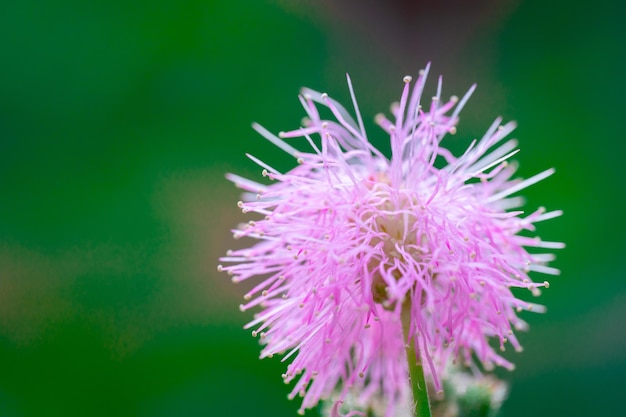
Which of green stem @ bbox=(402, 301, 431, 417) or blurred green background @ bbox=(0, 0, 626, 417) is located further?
blurred green background @ bbox=(0, 0, 626, 417)

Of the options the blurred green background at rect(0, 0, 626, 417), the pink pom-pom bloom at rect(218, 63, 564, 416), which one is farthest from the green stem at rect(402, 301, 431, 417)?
the blurred green background at rect(0, 0, 626, 417)

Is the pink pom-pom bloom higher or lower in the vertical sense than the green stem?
higher

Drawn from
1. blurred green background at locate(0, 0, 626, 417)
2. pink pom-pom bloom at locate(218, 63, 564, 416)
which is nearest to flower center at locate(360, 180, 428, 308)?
pink pom-pom bloom at locate(218, 63, 564, 416)

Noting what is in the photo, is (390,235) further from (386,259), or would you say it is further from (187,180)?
(187,180)

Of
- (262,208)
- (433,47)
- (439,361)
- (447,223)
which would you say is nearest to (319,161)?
(262,208)

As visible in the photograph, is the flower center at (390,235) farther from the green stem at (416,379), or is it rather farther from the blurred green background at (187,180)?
the blurred green background at (187,180)

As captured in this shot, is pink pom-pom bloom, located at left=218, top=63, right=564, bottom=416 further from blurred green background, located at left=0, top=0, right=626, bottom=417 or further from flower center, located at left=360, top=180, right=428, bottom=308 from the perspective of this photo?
blurred green background, located at left=0, top=0, right=626, bottom=417
